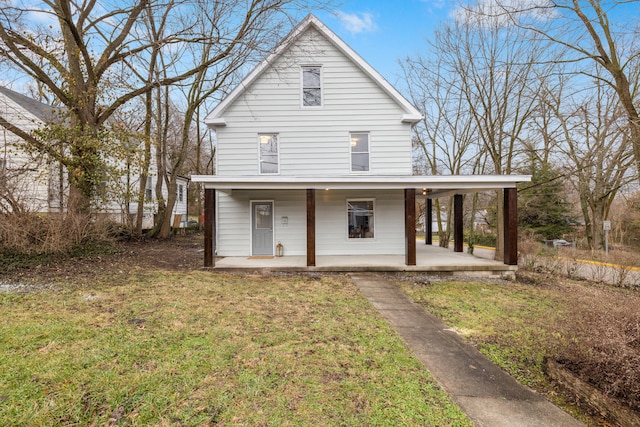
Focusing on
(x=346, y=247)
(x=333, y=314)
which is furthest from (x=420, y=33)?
(x=333, y=314)

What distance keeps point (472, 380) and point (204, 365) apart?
2.98 meters

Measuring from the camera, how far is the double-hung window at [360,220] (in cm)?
1138

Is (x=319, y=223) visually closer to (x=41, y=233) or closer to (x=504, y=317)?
(x=504, y=317)

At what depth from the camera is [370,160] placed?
1114 cm

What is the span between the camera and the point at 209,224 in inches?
340

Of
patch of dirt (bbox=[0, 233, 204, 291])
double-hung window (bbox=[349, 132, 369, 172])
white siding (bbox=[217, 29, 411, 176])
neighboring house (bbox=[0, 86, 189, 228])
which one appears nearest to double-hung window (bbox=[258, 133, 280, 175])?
white siding (bbox=[217, 29, 411, 176])

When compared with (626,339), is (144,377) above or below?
below

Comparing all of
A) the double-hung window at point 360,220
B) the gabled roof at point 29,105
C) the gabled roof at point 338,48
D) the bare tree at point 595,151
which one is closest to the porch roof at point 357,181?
the double-hung window at point 360,220

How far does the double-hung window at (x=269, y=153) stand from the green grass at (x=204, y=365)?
616 cm

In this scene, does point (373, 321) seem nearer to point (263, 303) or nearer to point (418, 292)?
point (263, 303)

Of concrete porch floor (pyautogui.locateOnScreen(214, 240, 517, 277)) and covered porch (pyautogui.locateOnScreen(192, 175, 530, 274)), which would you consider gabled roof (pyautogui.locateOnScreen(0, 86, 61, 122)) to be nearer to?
covered porch (pyautogui.locateOnScreen(192, 175, 530, 274))

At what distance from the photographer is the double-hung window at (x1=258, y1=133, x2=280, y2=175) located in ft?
36.6

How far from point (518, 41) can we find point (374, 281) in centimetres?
1298

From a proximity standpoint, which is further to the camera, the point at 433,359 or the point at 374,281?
the point at 374,281
